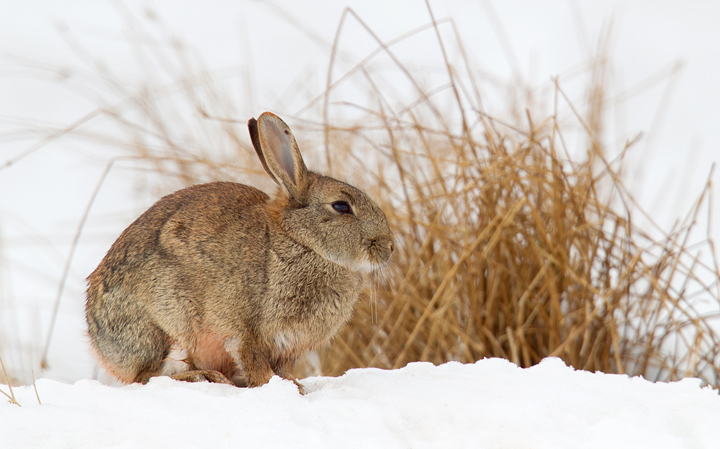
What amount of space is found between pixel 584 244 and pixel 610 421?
1751 mm

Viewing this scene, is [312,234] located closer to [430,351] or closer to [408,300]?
[408,300]

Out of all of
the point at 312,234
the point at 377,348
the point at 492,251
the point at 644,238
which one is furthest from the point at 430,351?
the point at 312,234

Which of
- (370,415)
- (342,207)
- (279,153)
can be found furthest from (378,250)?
(370,415)

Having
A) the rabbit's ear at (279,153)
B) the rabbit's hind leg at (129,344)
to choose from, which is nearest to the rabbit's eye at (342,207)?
the rabbit's ear at (279,153)

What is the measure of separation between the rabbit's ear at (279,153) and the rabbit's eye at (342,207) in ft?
0.43

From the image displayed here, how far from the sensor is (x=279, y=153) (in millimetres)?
2684

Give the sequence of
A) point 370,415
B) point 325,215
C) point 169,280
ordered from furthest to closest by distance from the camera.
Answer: point 325,215, point 169,280, point 370,415

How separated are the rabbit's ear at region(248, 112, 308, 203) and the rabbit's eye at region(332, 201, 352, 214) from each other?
0.13 meters

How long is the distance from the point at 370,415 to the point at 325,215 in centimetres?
78

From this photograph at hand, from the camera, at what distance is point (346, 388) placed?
2.69 meters

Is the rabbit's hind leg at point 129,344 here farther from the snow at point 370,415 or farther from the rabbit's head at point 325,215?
the rabbit's head at point 325,215

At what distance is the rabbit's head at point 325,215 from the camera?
2674 millimetres

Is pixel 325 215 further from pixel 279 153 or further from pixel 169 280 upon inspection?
pixel 169 280

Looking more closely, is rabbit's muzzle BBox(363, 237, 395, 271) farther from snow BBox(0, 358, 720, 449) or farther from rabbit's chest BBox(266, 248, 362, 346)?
snow BBox(0, 358, 720, 449)
